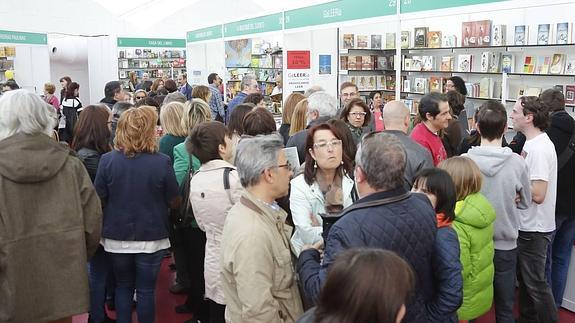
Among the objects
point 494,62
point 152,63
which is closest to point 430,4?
point 494,62

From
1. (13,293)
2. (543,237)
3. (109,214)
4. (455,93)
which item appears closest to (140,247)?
(109,214)

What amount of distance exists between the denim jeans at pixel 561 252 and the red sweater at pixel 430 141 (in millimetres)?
859

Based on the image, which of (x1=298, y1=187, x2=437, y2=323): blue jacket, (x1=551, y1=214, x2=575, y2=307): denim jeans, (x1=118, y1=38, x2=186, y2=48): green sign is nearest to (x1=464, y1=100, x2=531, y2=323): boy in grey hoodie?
(x1=551, y1=214, x2=575, y2=307): denim jeans

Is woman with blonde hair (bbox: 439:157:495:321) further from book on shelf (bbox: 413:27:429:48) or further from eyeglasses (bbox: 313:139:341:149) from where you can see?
book on shelf (bbox: 413:27:429:48)

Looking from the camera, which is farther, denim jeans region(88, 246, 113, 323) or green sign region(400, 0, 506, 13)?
green sign region(400, 0, 506, 13)

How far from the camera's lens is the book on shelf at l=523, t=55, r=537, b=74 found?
23.4 ft

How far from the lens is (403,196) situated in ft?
5.65

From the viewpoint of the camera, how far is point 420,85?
8.59m

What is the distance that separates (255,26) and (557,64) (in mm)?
4595

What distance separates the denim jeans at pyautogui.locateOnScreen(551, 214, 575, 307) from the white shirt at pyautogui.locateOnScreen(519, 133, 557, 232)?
0.33m

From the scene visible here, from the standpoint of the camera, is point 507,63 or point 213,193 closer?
point 213,193

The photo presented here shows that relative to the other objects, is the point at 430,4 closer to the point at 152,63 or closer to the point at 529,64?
the point at 529,64

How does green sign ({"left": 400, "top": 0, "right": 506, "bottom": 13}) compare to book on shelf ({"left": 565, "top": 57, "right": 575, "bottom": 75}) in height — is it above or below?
above

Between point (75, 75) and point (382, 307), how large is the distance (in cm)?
1701
